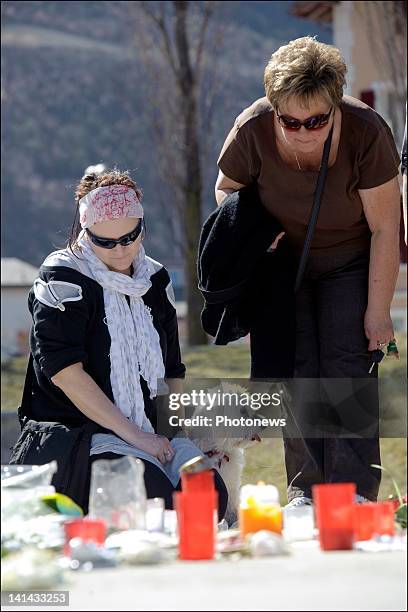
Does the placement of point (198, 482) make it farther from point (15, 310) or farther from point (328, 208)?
point (15, 310)

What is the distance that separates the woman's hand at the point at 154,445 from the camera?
3832 mm

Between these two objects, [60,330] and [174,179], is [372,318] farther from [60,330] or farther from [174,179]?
[174,179]

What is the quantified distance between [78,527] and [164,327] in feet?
5.44

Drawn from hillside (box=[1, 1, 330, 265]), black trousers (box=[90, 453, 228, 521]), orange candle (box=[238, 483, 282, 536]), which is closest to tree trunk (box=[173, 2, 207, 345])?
black trousers (box=[90, 453, 228, 521])

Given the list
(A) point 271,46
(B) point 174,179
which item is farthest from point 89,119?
(B) point 174,179

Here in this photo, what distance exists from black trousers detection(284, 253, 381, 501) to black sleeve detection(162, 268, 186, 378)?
401mm

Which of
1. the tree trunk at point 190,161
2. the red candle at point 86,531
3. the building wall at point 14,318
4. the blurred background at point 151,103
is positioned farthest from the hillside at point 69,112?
the red candle at point 86,531

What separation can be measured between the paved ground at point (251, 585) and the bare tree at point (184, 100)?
405 inches

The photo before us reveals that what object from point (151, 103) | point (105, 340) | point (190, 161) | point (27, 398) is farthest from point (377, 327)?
point (151, 103)

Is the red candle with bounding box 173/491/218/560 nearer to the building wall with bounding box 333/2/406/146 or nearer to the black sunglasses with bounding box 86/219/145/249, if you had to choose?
the black sunglasses with bounding box 86/219/145/249

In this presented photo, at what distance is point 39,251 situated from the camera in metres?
45.3

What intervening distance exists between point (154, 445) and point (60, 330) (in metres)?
0.45

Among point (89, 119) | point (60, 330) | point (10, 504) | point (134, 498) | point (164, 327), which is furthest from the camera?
point (89, 119)

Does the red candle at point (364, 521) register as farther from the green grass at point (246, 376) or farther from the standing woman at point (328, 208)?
the green grass at point (246, 376)
